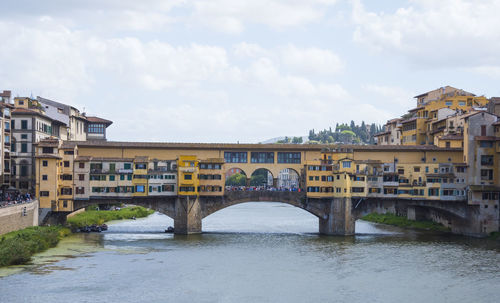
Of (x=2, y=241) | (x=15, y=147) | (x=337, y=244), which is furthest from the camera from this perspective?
(x=15, y=147)

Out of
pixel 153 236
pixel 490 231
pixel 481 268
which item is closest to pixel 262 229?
pixel 153 236

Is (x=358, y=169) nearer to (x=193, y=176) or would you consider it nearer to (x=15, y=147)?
(x=193, y=176)

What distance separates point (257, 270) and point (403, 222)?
39.7m

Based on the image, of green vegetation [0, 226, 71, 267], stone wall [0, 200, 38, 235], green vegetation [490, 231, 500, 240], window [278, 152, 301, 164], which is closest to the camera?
green vegetation [0, 226, 71, 267]

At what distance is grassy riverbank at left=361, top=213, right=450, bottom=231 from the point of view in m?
76.4

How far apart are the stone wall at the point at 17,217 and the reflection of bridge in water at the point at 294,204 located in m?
5.67

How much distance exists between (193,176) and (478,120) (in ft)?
92.7

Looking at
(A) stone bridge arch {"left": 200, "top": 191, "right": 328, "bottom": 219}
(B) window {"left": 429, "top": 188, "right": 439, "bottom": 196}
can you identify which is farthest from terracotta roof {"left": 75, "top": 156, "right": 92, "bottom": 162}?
(B) window {"left": 429, "top": 188, "right": 439, "bottom": 196}

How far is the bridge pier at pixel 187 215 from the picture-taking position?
66.7m

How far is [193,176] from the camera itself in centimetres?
6725

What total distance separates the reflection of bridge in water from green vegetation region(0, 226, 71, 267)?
28.0 feet

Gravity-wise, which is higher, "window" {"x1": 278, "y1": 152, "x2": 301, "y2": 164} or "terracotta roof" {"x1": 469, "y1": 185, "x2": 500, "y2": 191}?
"window" {"x1": 278, "y1": 152, "x2": 301, "y2": 164}

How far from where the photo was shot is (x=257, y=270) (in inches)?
1880

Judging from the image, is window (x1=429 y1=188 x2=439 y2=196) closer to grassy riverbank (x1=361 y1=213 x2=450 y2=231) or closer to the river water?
the river water
